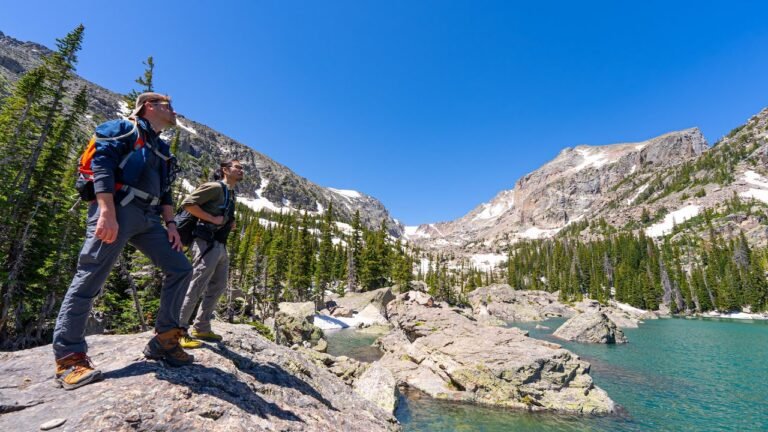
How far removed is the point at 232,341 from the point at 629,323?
86.0m

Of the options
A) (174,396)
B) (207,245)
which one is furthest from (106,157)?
(174,396)

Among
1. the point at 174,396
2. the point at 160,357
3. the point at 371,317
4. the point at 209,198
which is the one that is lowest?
the point at 371,317

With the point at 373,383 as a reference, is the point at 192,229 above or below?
above

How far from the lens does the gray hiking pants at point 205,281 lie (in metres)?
5.85

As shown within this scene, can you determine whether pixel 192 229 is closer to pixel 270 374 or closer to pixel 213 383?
pixel 213 383

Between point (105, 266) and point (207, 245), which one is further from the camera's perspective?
Answer: point (207, 245)

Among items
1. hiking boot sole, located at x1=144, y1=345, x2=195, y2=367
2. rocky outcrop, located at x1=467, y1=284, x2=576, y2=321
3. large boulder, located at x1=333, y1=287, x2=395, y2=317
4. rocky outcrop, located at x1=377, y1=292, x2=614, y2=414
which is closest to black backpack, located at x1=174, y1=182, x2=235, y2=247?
hiking boot sole, located at x1=144, y1=345, x2=195, y2=367

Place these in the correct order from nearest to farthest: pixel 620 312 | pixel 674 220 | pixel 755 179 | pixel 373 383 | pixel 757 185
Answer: pixel 373 383 → pixel 620 312 → pixel 757 185 → pixel 674 220 → pixel 755 179

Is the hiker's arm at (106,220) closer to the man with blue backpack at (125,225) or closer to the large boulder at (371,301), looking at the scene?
the man with blue backpack at (125,225)

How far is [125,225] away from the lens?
13.8ft

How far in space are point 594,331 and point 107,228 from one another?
2139 inches

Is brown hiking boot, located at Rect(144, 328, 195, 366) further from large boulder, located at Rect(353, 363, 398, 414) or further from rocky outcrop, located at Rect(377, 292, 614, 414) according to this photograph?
rocky outcrop, located at Rect(377, 292, 614, 414)

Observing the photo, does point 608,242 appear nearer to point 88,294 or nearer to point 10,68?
point 88,294

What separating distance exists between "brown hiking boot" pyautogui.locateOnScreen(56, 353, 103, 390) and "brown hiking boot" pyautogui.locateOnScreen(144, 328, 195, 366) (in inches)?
28.0
